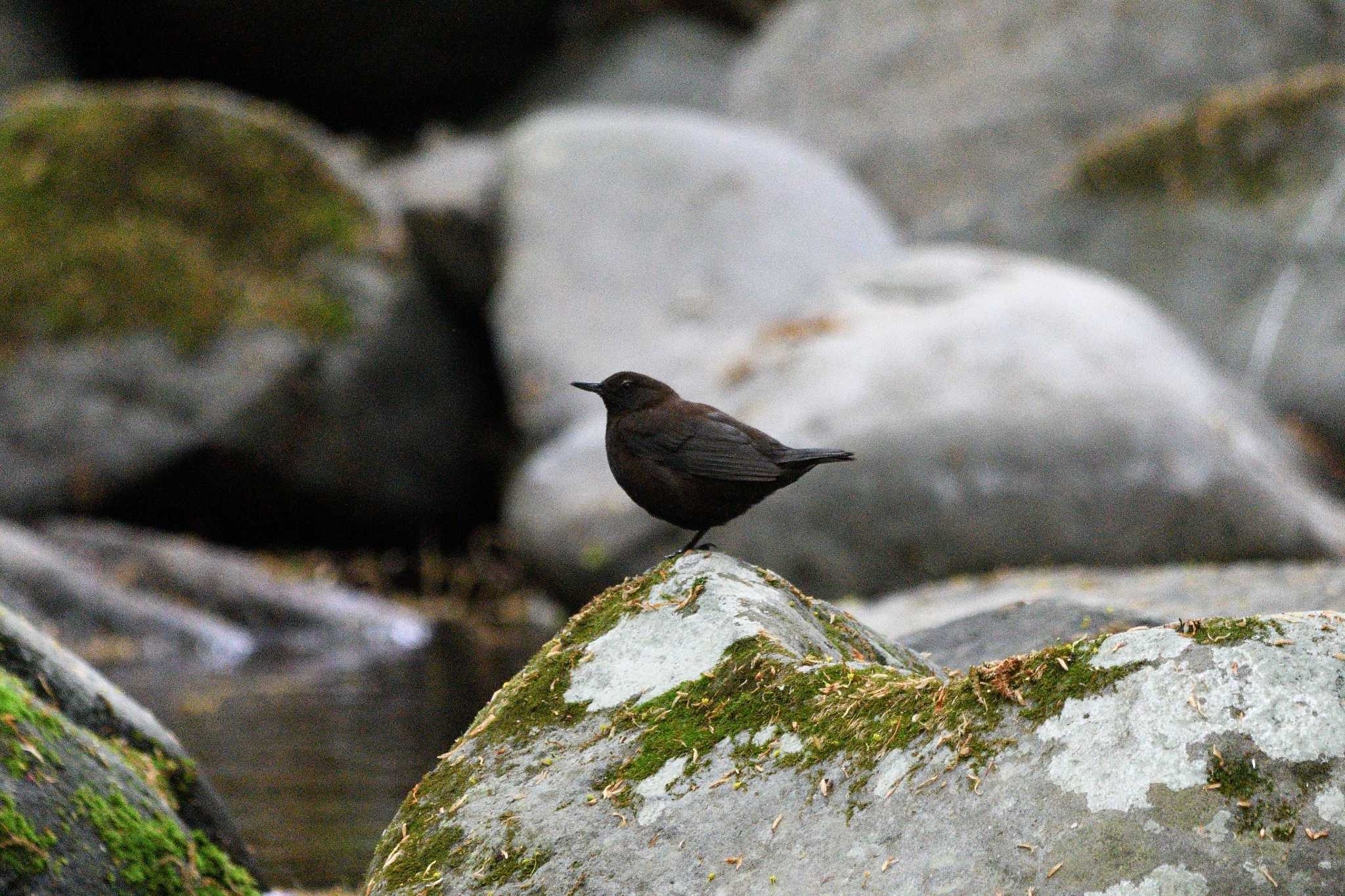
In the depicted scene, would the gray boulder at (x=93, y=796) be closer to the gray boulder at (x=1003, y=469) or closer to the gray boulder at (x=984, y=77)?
the gray boulder at (x=1003, y=469)

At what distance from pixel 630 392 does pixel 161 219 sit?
410 inches

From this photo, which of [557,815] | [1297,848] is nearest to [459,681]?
[557,815]

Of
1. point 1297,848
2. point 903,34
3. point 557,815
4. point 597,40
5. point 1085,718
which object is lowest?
point 1297,848

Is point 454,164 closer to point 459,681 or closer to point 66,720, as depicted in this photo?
point 459,681

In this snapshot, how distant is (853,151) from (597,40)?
→ 579cm

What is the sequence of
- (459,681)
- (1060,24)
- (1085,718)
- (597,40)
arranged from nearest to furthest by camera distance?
(1085,718), (459,681), (1060,24), (597,40)

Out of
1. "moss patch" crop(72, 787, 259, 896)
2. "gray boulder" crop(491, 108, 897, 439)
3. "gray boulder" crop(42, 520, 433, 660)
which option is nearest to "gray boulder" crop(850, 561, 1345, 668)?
"moss patch" crop(72, 787, 259, 896)

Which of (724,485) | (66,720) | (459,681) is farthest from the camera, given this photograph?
(459,681)

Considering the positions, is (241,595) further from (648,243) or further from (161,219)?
(648,243)

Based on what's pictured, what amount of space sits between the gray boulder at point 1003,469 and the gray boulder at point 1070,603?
1.09 m

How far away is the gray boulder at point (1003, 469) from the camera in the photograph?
9516 mm

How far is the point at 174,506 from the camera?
45.2 feet

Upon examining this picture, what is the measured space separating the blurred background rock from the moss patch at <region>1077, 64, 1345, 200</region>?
32mm

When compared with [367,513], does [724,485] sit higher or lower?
lower
